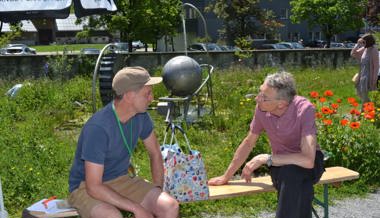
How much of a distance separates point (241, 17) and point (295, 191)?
38.7 metres

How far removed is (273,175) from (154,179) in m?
0.93

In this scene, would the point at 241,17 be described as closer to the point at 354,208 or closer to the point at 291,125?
the point at 354,208

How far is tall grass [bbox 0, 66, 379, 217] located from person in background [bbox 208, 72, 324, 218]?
1386 mm

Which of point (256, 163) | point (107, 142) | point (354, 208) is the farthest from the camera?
point (354, 208)

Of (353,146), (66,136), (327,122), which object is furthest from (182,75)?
(353,146)

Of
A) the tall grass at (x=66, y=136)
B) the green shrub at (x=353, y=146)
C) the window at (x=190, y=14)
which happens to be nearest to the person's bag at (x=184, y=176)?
the tall grass at (x=66, y=136)

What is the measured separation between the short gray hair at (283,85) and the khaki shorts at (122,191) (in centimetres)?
112

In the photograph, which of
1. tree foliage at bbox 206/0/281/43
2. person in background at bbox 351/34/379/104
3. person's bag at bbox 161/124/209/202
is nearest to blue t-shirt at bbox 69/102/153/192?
person's bag at bbox 161/124/209/202

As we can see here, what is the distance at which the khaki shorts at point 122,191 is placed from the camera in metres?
3.50

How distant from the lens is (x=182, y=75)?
970cm

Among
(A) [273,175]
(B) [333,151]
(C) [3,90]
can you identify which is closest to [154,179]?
(A) [273,175]

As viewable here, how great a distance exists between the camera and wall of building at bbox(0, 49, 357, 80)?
1523 cm

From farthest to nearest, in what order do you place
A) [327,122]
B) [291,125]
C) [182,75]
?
[182,75]
[327,122]
[291,125]

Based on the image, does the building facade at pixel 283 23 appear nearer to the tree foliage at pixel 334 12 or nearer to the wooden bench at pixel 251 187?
the tree foliage at pixel 334 12
